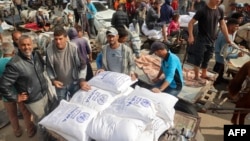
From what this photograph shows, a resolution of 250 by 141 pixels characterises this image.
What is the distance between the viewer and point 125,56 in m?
3.67

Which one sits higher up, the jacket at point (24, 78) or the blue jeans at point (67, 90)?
the jacket at point (24, 78)

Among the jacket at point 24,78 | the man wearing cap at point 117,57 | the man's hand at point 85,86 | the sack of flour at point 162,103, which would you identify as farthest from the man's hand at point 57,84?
the sack of flour at point 162,103

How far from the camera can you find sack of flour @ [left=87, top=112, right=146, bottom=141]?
8.18ft

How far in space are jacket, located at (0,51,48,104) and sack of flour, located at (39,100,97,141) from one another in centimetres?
57

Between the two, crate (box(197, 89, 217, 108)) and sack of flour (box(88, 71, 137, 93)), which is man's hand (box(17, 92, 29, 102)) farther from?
crate (box(197, 89, 217, 108))

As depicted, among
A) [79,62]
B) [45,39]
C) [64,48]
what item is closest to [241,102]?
[79,62]

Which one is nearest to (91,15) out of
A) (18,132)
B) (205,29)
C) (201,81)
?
(201,81)

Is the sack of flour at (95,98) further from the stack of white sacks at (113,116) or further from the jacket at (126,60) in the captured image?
the jacket at (126,60)

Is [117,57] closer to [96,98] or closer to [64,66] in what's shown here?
[64,66]

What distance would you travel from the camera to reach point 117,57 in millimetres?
3678

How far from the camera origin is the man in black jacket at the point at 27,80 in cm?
298

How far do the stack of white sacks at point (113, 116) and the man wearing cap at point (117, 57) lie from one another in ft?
2.07

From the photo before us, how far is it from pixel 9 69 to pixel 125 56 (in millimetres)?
1586

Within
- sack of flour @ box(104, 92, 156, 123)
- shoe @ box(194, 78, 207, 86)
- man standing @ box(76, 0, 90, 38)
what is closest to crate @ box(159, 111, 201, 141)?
sack of flour @ box(104, 92, 156, 123)
